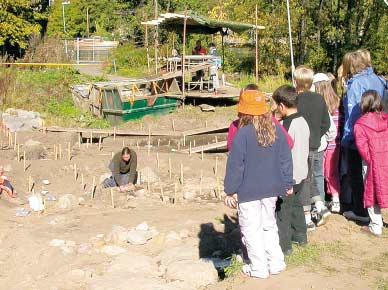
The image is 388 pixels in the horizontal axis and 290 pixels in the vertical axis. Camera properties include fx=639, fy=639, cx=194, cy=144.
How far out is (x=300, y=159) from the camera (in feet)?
18.3

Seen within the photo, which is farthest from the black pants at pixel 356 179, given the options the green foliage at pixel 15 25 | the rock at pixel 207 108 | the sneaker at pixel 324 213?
the green foliage at pixel 15 25

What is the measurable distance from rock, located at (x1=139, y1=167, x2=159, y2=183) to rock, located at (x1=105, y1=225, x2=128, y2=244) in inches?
134

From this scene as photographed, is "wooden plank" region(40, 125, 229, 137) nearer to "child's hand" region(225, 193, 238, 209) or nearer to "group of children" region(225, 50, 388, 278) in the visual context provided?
"group of children" region(225, 50, 388, 278)

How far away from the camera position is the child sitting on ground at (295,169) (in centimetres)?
541

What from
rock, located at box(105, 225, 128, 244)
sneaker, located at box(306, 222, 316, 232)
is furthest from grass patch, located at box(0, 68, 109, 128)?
sneaker, located at box(306, 222, 316, 232)

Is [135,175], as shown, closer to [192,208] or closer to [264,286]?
[192,208]

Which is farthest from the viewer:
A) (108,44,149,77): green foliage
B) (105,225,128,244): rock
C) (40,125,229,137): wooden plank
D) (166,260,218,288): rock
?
(108,44,149,77): green foliage

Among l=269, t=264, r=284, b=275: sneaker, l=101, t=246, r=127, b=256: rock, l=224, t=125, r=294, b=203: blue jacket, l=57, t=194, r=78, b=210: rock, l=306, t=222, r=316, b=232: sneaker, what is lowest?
l=57, t=194, r=78, b=210: rock

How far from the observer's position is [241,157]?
4.64m

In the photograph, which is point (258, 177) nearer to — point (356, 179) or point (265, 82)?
point (356, 179)

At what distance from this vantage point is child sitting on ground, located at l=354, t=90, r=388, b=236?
240 inches

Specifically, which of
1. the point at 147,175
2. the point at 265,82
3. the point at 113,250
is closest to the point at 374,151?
the point at 113,250

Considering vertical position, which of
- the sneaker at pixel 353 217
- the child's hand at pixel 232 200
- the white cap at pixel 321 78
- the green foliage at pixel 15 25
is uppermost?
the green foliage at pixel 15 25

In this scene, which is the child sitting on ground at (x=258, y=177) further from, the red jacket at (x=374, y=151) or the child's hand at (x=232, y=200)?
the red jacket at (x=374, y=151)
